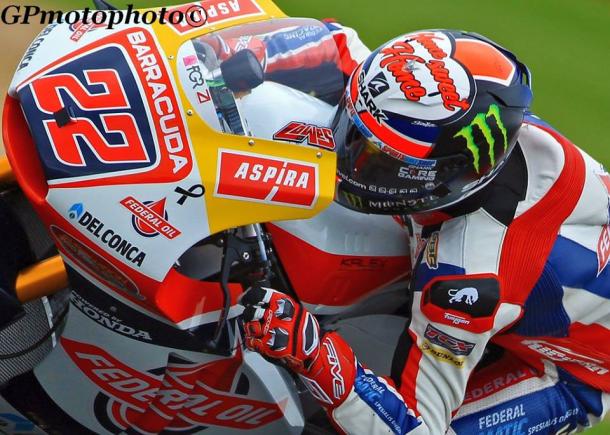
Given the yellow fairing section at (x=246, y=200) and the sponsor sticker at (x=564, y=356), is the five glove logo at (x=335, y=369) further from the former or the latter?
the sponsor sticker at (x=564, y=356)

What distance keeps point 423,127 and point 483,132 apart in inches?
6.9

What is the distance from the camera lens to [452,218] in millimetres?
2750

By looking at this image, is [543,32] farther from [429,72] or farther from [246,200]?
[246,200]

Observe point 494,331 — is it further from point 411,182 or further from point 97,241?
point 97,241

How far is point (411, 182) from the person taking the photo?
263cm

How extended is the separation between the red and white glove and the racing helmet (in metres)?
0.43

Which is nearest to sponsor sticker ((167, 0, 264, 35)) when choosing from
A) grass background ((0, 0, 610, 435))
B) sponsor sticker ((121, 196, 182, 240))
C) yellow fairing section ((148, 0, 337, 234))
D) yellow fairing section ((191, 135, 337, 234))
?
yellow fairing section ((148, 0, 337, 234))

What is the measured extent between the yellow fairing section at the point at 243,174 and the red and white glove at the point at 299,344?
0.23 metres

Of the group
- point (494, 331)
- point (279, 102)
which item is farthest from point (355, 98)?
point (494, 331)

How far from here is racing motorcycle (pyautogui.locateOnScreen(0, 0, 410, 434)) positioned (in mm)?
2105

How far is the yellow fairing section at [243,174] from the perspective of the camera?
2.15m

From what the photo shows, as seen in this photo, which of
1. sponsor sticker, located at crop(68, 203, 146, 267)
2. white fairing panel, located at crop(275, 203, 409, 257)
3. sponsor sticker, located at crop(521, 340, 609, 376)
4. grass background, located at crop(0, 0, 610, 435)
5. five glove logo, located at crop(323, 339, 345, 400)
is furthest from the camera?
grass background, located at crop(0, 0, 610, 435)

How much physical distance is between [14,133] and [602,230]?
70.0 inches

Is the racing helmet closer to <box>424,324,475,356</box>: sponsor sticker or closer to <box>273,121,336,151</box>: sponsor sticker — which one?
<box>273,121,336,151</box>: sponsor sticker
